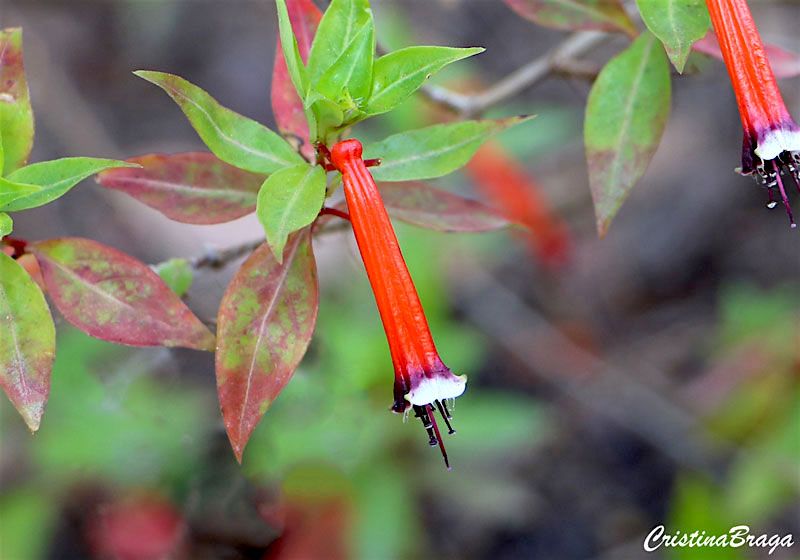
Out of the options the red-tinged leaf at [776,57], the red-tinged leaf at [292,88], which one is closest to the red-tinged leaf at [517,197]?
the red-tinged leaf at [776,57]

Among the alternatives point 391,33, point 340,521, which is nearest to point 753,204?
point 391,33

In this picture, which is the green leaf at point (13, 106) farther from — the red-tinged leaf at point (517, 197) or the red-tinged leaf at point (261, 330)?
the red-tinged leaf at point (517, 197)

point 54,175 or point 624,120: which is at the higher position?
point 624,120

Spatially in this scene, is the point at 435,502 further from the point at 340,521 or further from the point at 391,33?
the point at 391,33

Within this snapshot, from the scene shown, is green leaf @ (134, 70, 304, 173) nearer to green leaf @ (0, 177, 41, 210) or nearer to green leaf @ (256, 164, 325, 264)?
green leaf @ (256, 164, 325, 264)

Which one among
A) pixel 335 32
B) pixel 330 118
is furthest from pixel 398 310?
pixel 335 32

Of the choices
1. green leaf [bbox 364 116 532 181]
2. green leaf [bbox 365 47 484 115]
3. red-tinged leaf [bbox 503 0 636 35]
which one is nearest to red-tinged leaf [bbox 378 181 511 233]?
green leaf [bbox 364 116 532 181]

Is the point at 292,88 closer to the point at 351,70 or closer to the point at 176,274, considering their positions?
the point at 351,70
